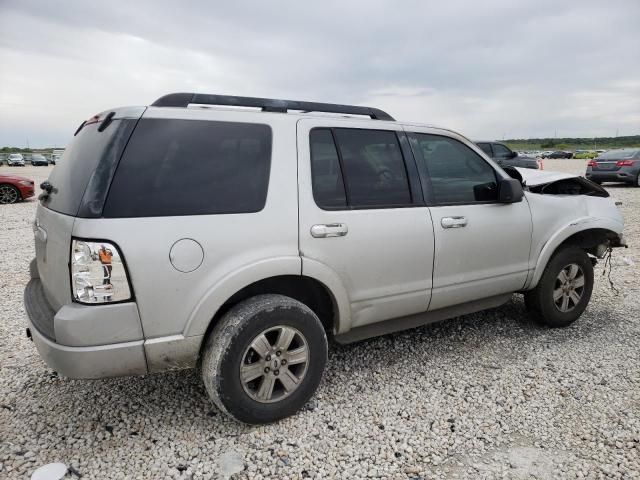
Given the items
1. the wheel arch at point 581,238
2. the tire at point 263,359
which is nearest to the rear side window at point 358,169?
the tire at point 263,359

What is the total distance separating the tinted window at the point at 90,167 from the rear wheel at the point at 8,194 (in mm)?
13172

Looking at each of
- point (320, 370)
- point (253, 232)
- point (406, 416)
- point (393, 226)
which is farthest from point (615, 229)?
point (253, 232)

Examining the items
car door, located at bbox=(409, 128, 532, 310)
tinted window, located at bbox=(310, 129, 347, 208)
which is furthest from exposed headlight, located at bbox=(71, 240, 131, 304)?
car door, located at bbox=(409, 128, 532, 310)

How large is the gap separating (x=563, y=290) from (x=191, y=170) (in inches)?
137

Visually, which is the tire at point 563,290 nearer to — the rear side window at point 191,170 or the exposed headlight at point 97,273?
the rear side window at point 191,170

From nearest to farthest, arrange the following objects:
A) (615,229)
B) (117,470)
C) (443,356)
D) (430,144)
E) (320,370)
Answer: (117,470), (320,370), (430,144), (443,356), (615,229)

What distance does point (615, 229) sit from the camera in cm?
429

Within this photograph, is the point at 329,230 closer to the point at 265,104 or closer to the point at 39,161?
the point at 265,104

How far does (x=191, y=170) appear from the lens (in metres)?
2.50

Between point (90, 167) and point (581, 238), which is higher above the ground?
point (90, 167)

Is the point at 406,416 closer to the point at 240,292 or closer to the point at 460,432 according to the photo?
the point at 460,432

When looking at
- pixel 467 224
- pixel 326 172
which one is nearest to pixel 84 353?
pixel 326 172

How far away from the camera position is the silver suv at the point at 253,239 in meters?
2.30

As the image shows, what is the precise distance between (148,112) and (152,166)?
12.0 inches
